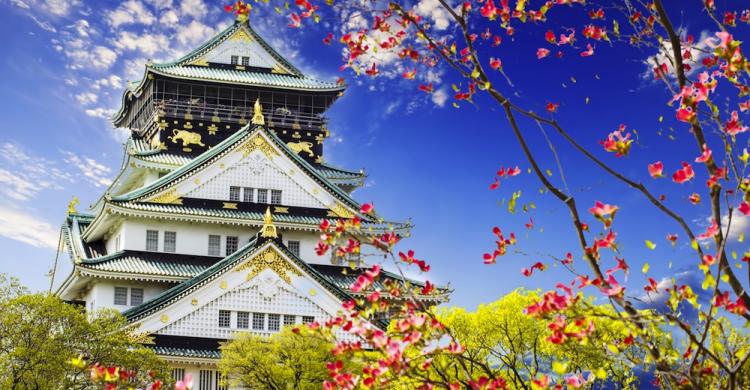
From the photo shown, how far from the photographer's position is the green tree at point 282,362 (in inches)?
Answer: 1372

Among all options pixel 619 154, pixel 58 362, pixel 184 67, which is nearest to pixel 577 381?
pixel 619 154

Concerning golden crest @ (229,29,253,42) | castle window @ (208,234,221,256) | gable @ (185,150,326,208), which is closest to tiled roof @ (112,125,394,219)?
gable @ (185,150,326,208)

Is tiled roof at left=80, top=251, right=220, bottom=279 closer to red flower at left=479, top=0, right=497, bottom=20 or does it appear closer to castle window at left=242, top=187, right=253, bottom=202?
castle window at left=242, top=187, right=253, bottom=202

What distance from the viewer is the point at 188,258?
1912 inches

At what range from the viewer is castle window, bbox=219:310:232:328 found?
43938 mm

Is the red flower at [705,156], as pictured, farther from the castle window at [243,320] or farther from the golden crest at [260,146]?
the golden crest at [260,146]

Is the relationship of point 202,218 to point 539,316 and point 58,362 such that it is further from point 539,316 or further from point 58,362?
point 539,316

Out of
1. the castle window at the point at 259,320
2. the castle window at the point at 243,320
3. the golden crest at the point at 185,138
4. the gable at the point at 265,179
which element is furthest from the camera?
the golden crest at the point at 185,138

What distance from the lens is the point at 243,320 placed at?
146ft

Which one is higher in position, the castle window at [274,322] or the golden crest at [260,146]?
the golden crest at [260,146]

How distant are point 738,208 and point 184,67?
50.5m

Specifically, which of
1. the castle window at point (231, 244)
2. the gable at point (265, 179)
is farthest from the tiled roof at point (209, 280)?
the gable at point (265, 179)

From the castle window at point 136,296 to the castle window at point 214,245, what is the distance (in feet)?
13.8

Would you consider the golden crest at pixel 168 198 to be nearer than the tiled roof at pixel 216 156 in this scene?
A: No
